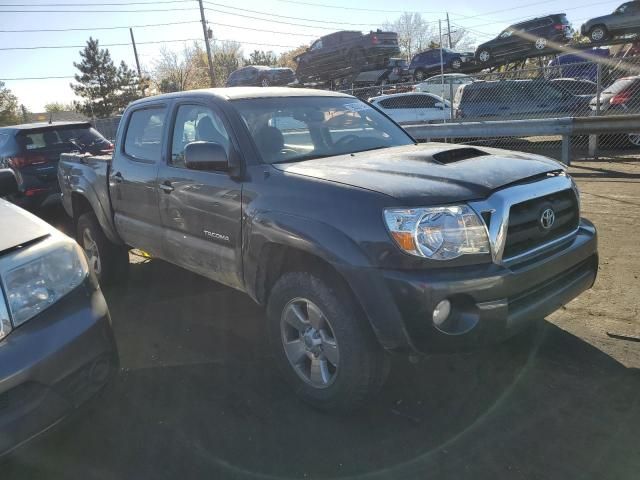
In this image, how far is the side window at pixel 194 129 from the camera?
350 centimetres

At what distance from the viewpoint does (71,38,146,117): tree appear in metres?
46.6

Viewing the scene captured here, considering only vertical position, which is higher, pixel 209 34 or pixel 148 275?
pixel 209 34

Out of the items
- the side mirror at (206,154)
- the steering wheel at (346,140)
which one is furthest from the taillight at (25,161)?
the steering wheel at (346,140)

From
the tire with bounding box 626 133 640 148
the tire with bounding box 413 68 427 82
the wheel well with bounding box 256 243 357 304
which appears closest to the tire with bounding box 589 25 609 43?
the tire with bounding box 413 68 427 82

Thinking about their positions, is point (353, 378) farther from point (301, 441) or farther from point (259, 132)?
point (259, 132)

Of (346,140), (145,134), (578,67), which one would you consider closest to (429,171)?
(346,140)

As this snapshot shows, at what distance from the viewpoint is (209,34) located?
122 feet

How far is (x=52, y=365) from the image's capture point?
7.10 feet

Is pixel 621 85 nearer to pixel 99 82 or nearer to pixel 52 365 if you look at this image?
pixel 52 365

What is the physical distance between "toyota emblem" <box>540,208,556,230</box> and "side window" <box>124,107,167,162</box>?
2.88 meters

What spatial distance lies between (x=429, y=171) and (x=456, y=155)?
1.54 ft

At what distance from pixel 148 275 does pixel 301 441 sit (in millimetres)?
3586

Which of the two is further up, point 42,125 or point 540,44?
point 540,44

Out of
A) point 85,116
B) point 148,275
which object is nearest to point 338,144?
point 148,275
